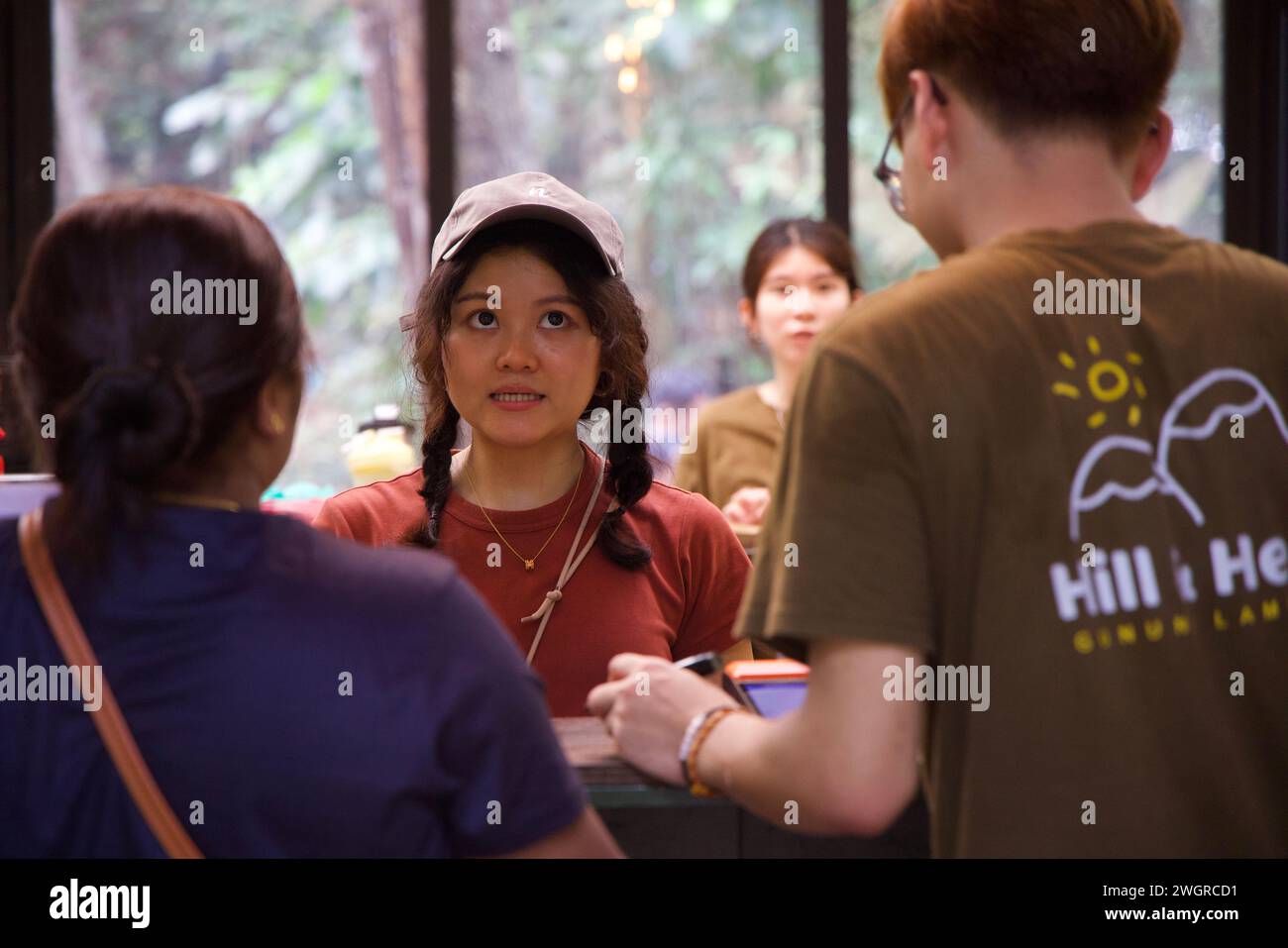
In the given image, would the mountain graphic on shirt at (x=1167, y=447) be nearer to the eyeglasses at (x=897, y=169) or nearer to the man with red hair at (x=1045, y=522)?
the man with red hair at (x=1045, y=522)

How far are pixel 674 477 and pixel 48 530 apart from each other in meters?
3.03

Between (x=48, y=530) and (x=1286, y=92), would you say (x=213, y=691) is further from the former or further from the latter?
(x=1286, y=92)

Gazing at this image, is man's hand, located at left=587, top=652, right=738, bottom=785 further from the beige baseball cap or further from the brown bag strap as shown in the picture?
the beige baseball cap

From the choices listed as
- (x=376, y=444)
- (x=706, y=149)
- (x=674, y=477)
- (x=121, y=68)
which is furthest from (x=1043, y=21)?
(x=121, y=68)

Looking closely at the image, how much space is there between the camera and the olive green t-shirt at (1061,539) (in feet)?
3.34

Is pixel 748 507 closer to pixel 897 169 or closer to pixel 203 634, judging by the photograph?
pixel 897 169

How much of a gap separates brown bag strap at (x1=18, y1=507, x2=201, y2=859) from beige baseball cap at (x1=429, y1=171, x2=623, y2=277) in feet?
3.07

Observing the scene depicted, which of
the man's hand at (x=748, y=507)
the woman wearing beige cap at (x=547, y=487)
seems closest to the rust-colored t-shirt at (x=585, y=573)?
the woman wearing beige cap at (x=547, y=487)

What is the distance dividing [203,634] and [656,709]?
431mm

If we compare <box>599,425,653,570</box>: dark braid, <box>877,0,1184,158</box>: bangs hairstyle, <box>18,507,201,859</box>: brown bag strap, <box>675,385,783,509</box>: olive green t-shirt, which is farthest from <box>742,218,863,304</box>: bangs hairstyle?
<box>18,507,201,859</box>: brown bag strap

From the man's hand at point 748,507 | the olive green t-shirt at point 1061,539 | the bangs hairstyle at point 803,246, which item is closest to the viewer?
the olive green t-shirt at point 1061,539

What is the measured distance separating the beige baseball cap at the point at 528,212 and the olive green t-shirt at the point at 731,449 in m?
1.87
